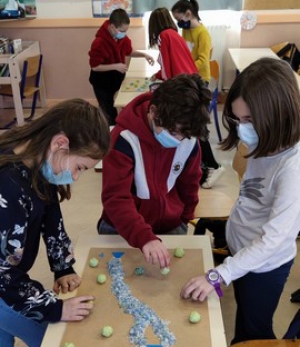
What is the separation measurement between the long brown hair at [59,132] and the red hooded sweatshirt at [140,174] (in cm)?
31

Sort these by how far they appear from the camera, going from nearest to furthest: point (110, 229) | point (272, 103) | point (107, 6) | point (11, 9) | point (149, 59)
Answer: point (272, 103)
point (110, 229)
point (149, 59)
point (11, 9)
point (107, 6)

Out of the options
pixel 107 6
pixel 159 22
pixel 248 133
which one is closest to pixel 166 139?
pixel 248 133

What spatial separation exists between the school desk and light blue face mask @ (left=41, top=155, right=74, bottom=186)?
31 centimetres

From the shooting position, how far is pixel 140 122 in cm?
139

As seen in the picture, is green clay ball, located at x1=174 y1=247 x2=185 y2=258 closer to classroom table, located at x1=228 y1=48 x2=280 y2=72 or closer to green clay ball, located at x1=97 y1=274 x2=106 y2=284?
green clay ball, located at x1=97 y1=274 x2=106 y2=284

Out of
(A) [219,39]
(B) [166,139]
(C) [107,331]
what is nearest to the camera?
A: (C) [107,331]

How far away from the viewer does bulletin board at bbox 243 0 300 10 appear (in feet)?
15.6

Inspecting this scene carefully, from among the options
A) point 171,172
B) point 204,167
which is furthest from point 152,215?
point 204,167

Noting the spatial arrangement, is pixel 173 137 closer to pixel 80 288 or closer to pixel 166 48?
pixel 80 288

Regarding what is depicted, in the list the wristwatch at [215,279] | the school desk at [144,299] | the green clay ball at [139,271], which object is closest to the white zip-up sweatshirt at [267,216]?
the wristwatch at [215,279]

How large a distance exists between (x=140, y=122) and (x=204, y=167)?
1994 mm

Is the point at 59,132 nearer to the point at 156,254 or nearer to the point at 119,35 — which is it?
the point at 156,254

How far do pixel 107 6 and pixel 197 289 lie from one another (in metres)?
4.40

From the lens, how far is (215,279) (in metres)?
1.14
